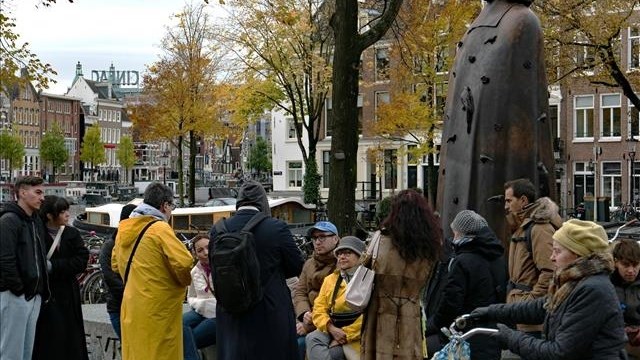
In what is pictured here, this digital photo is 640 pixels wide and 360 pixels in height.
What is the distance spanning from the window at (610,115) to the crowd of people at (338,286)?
131 feet

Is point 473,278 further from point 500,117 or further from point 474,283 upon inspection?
point 500,117

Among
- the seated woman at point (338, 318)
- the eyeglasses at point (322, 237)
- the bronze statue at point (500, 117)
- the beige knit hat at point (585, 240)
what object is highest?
the bronze statue at point (500, 117)

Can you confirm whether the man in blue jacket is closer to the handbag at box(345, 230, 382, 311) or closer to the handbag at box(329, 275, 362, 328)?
the handbag at box(329, 275, 362, 328)

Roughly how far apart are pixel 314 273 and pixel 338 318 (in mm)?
939

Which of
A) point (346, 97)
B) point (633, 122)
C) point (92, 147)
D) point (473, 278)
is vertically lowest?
point (473, 278)

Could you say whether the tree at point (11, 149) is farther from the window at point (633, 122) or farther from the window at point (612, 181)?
the window at point (633, 122)

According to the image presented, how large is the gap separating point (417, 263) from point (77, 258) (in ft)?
11.7

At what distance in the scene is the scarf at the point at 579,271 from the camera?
177 inches

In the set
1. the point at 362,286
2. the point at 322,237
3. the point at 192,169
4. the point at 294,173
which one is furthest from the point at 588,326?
the point at 294,173

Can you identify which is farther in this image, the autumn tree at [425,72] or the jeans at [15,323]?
the autumn tree at [425,72]

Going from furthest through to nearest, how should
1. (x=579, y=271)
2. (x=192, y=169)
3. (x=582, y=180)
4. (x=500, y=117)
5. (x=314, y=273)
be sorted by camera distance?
1. (x=582, y=180)
2. (x=192, y=169)
3. (x=500, y=117)
4. (x=314, y=273)
5. (x=579, y=271)

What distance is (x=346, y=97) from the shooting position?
1305 centimetres

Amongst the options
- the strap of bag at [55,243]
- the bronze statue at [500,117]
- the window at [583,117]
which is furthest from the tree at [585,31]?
the window at [583,117]

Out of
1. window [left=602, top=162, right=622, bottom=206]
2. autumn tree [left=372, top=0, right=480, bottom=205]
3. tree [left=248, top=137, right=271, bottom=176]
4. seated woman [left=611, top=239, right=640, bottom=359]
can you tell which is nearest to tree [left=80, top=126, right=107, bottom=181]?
tree [left=248, top=137, right=271, bottom=176]
